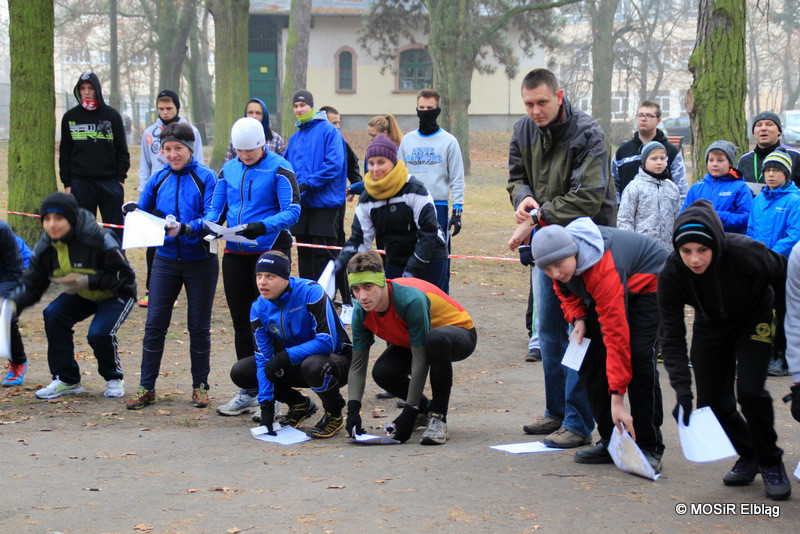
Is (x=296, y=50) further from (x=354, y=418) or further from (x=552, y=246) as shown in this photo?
(x=552, y=246)

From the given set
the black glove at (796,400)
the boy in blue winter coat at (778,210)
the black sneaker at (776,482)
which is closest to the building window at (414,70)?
the boy in blue winter coat at (778,210)

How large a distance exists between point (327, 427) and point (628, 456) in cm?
214

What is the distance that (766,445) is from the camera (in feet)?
14.7

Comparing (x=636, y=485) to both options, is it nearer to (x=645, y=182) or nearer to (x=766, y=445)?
(x=766, y=445)

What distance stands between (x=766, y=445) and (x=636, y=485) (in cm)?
70

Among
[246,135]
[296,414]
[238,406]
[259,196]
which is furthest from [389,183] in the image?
[238,406]

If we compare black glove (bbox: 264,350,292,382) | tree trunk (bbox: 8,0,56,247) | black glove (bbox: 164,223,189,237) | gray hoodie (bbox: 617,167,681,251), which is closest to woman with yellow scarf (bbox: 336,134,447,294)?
black glove (bbox: 264,350,292,382)

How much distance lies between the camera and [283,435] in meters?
5.91

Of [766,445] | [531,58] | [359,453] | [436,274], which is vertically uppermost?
[531,58]

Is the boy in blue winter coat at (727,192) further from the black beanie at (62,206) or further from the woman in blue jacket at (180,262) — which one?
the black beanie at (62,206)

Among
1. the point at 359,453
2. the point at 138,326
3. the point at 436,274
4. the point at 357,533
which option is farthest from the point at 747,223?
the point at 138,326

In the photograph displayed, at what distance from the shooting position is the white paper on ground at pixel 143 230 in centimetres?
632

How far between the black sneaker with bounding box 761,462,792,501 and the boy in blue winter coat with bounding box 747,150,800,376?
115 inches

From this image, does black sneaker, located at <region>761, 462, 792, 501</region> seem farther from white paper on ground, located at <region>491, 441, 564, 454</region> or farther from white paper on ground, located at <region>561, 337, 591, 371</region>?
white paper on ground, located at <region>491, 441, 564, 454</region>
